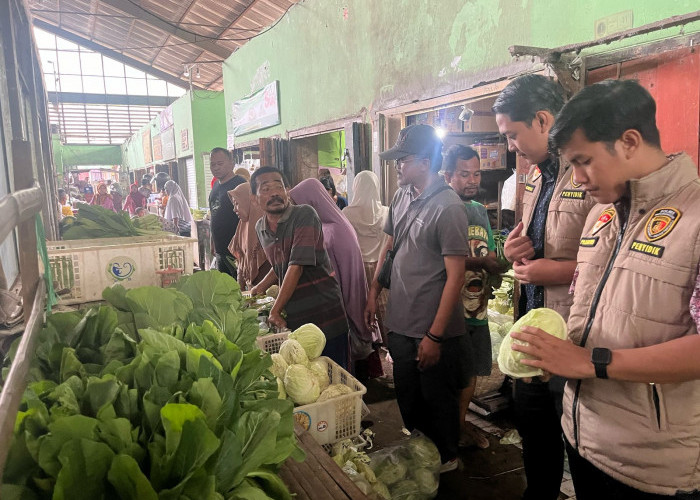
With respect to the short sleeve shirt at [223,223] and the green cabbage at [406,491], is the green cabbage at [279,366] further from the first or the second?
the short sleeve shirt at [223,223]

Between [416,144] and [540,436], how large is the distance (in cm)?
152

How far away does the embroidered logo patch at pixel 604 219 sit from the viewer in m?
1.45

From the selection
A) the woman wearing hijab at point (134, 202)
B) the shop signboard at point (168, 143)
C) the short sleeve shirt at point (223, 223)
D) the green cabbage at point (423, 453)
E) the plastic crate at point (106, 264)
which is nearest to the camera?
the green cabbage at point (423, 453)

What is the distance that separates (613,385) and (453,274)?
119cm

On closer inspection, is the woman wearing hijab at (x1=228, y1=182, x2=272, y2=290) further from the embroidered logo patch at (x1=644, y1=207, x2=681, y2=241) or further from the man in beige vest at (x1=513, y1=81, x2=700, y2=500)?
the embroidered logo patch at (x1=644, y1=207, x2=681, y2=241)

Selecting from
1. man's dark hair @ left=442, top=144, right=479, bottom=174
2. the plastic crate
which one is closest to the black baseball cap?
man's dark hair @ left=442, top=144, right=479, bottom=174

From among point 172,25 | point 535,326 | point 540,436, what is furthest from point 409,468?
point 172,25

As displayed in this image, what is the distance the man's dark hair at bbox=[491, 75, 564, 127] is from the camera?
185 centimetres

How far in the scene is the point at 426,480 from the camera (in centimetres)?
244

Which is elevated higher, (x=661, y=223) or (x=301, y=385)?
(x=661, y=223)

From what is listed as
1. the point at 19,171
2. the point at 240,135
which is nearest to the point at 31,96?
the point at 19,171

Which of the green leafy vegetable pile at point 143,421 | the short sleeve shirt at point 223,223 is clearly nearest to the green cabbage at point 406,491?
the green leafy vegetable pile at point 143,421

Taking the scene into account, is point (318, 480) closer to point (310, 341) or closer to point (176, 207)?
point (310, 341)

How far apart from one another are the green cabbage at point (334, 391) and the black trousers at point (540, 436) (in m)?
0.73
